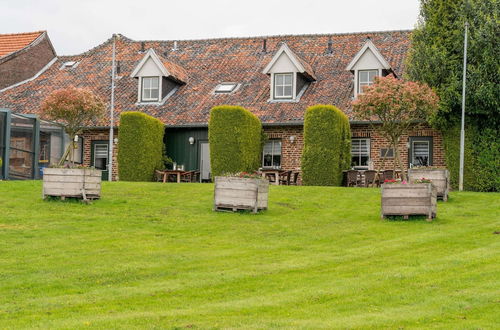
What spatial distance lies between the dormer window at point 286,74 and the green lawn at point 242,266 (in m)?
11.4

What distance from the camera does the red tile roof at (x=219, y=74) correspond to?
99.7ft

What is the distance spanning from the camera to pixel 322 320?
858 cm

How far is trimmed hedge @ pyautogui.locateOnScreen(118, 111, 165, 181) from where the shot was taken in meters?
27.7

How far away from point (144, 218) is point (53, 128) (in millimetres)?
14893

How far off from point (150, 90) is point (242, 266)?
21.5 m

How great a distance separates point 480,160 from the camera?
2602cm

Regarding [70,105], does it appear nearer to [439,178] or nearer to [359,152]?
[439,178]

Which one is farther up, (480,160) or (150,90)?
(150,90)

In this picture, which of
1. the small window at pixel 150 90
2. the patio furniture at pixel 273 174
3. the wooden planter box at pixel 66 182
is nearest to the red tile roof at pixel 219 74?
the small window at pixel 150 90

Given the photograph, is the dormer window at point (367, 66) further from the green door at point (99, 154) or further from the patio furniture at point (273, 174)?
the green door at point (99, 154)

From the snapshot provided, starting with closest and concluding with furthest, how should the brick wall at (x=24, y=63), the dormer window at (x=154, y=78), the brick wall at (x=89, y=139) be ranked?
the brick wall at (x=89, y=139) < the dormer window at (x=154, y=78) < the brick wall at (x=24, y=63)

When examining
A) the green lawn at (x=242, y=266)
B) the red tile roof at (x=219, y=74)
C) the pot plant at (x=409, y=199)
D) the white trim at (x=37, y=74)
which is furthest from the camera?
the white trim at (x=37, y=74)

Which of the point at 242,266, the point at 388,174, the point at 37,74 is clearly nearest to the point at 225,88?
the point at 388,174

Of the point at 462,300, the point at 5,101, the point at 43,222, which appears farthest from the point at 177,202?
the point at 5,101
